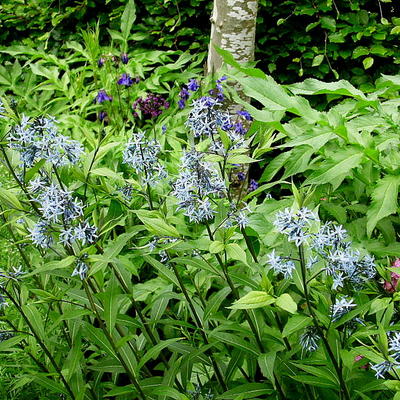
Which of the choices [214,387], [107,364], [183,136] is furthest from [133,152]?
[183,136]

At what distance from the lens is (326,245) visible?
144 centimetres

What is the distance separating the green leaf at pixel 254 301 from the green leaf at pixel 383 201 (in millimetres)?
515

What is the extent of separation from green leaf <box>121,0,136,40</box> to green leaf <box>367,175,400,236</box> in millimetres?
3044

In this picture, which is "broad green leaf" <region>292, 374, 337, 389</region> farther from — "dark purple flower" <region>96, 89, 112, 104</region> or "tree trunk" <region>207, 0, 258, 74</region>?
"dark purple flower" <region>96, 89, 112, 104</region>

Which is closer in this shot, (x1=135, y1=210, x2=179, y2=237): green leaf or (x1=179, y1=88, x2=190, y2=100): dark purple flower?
(x1=135, y1=210, x2=179, y2=237): green leaf

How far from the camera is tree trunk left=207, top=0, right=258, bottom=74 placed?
3576 millimetres

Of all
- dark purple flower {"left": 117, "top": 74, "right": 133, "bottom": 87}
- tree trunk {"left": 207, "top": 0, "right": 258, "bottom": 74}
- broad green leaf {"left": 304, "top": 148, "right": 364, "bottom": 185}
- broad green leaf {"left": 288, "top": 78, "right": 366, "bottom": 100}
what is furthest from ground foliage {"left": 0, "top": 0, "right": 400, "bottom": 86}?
broad green leaf {"left": 304, "top": 148, "right": 364, "bottom": 185}

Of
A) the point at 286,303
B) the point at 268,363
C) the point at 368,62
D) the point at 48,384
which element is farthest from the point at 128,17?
the point at 286,303

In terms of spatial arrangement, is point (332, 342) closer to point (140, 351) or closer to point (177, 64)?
point (140, 351)

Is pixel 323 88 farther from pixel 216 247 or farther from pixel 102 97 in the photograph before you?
pixel 102 97

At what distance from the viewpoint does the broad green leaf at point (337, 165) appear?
178 centimetres

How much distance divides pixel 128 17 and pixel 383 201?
10.3ft

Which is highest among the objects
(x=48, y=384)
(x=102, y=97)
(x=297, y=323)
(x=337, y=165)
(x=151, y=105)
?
(x=337, y=165)

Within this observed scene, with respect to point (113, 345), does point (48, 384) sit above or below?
below
